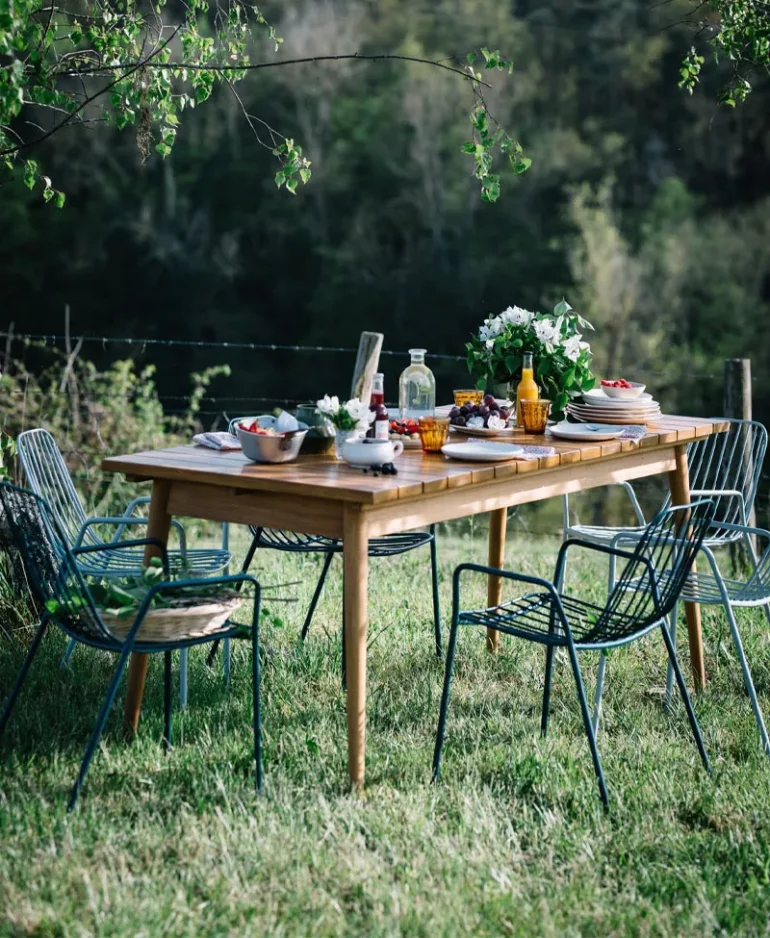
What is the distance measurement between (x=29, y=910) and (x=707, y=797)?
5.18 feet

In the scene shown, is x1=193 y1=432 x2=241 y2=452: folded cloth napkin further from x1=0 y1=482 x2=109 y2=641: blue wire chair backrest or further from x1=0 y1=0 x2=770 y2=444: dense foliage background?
x1=0 y1=0 x2=770 y2=444: dense foliage background

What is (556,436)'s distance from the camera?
3.59 meters

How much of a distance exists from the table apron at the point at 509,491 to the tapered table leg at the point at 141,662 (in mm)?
627

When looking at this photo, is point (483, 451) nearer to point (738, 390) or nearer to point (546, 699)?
point (546, 699)

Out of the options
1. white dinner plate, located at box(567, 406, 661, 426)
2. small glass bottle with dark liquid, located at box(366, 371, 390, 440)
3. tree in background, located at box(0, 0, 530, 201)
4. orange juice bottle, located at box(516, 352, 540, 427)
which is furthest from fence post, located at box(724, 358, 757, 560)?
small glass bottle with dark liquid, located at box(366, 371, 390, 440)

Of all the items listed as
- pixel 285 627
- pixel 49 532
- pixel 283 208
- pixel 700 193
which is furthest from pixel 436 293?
pixel 49 532

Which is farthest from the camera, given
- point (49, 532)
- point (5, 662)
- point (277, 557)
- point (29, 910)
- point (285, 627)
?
point (277, 557)

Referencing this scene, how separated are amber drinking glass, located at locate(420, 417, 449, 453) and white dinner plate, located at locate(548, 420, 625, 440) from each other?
0.42m

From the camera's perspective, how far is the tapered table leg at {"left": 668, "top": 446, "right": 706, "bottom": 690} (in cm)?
379

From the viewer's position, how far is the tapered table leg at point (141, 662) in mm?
3182

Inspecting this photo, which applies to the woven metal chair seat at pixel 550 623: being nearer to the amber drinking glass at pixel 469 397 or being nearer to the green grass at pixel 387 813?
the green grass at pixel 387 813

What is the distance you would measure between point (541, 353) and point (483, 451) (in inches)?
28.3

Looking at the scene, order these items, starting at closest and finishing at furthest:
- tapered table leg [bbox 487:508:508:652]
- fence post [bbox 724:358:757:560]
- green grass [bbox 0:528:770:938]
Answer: green grass [bbox 0:528:770:938] → tapered table leg [bbox 487:508:508:652] → fence post [bbox 724:358:757:560]

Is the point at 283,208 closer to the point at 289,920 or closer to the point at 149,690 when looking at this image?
the point at 149,690
